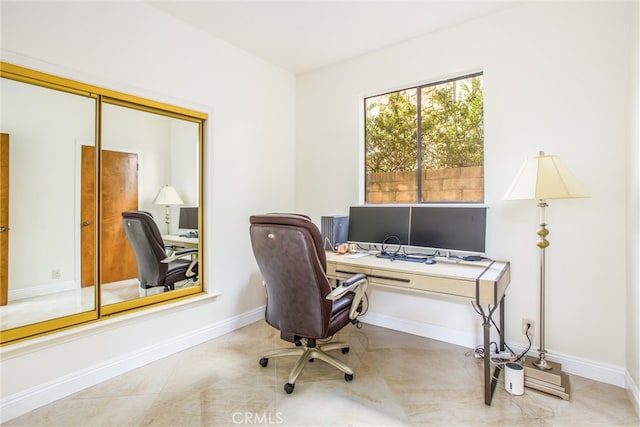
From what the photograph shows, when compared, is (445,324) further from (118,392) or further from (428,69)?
(118,392)

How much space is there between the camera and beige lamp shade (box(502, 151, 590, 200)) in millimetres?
1864

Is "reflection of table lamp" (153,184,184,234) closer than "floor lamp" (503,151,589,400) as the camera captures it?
No

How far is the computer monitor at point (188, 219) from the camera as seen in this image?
2.69m

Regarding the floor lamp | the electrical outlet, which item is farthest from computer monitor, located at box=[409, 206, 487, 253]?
the electrical outlet

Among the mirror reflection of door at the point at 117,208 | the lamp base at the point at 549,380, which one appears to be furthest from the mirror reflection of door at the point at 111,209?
the lamp base at the point at 549,380

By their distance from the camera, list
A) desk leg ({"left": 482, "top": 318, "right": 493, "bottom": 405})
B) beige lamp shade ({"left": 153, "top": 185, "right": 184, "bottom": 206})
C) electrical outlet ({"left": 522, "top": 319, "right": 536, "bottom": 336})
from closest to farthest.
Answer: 1. desk leg ({"left": 482, "top": 318, "right": 493, "bottom": 405})
2. electrical outlet ({"left": 522, "top": 319, "right": 536, "bottom": 336})
3. beige lamp shade ({"left": 153, "top": 185, "right": 184, "bottom": 206})

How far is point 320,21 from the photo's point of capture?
2562mm

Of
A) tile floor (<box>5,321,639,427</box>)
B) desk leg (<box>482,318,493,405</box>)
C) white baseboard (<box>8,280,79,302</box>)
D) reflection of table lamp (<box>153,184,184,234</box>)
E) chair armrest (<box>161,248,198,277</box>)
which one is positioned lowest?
tile floor (<box>5,321,639,427</box>)

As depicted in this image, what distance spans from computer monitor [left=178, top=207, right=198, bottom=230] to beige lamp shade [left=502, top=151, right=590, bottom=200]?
2458 millimetres

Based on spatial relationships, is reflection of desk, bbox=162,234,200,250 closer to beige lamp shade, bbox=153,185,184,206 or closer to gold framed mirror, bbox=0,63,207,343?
gold framed mirror, bbox=0,63,207,343

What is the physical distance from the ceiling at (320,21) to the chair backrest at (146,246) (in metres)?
1.61

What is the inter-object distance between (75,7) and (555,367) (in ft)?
12.5

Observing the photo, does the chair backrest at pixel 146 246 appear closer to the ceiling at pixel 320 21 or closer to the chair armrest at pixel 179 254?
the chair armrest at pixel 179 254

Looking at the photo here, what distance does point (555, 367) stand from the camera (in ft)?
6.61
